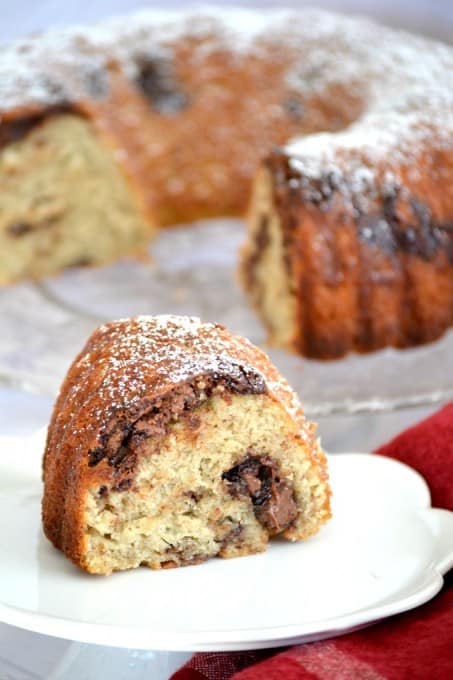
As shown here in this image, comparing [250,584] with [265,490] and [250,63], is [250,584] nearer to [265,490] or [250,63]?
[265,490]

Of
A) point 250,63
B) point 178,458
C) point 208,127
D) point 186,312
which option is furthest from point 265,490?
point 250,63

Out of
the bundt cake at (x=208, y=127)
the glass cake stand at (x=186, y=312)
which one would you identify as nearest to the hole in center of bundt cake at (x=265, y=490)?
the glass cake stand at (x=186, y=312)

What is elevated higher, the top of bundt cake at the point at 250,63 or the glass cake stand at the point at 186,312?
the top of bundt cake at the point at 250,63

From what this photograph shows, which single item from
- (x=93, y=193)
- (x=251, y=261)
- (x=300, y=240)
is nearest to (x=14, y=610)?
(x=300, y=240)

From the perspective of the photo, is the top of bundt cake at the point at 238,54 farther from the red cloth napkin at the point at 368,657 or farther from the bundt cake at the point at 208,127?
the red cloth napkin at the point at 368,657

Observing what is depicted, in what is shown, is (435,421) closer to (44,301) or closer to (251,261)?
(251,261)
